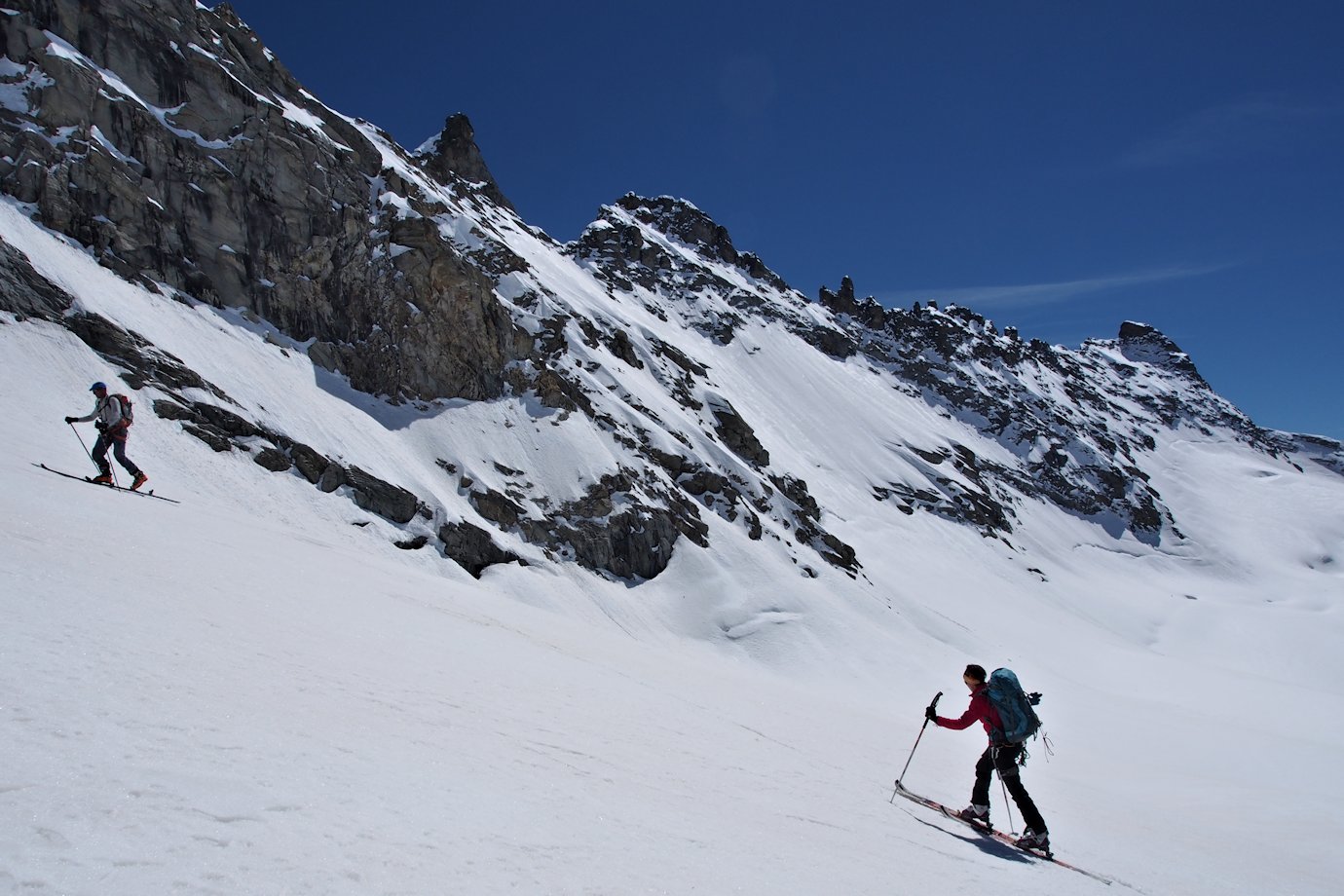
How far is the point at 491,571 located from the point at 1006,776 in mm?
29206

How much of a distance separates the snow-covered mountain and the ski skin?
47 cm

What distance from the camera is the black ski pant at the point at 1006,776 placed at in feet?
23.4

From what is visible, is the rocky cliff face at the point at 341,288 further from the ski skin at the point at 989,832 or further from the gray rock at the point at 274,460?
the ski skin at the point at 989,832

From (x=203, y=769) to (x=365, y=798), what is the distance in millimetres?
779

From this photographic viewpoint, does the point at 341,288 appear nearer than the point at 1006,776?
No

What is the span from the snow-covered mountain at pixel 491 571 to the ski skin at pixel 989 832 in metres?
0.47

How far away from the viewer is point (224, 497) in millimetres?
22859

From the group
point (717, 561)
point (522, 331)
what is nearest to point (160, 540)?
point (717, 561)

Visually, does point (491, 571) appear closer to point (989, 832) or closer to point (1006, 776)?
point (989, 832)

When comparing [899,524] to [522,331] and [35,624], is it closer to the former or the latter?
[522,331]

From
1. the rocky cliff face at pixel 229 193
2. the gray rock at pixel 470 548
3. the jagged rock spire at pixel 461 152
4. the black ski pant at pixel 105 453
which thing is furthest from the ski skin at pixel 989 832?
A: the jagged rock spire at pixel 461 152

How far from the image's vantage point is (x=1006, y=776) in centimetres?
741

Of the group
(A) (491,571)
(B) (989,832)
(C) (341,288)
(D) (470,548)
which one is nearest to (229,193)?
(C) (341,288)

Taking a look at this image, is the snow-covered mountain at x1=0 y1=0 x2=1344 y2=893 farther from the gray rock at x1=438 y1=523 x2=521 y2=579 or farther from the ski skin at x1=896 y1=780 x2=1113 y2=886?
the ski skin at x1=896 y1=780 x2=1113 y2=886
